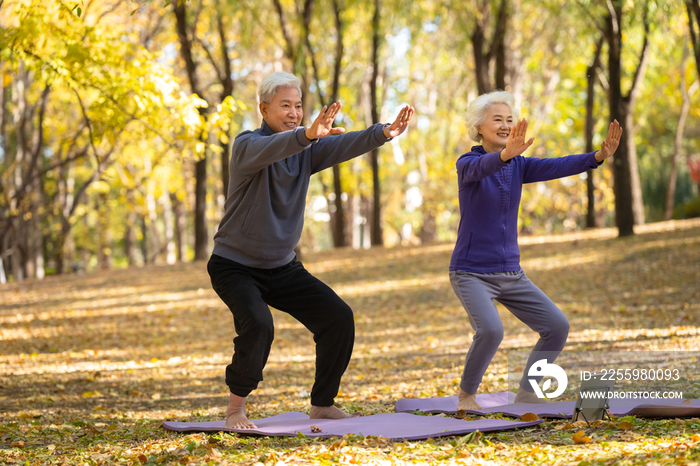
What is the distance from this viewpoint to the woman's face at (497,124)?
423 centimetres

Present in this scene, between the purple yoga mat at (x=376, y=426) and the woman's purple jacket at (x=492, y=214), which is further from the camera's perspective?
the woman's purple jacket at (x=492, y=214)

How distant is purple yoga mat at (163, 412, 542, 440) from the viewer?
3.77 metres

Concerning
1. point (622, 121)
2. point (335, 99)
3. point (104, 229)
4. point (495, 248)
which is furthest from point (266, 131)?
point (104, 229)

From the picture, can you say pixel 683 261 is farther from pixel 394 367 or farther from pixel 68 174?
pixel 68 174

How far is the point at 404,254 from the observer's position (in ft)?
54.8

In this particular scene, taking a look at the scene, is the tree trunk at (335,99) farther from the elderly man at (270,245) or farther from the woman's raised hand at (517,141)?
the woman's raised hand at (517,141)

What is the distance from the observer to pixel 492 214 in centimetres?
418

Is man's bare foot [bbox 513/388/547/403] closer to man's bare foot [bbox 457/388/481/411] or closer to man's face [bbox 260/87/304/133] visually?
man's bare foot [bbox 457/388/481/411]

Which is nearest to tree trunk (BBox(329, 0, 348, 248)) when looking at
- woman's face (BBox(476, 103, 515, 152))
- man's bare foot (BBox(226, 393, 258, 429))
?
woman's face (BBox(476, 103, 515, 152))

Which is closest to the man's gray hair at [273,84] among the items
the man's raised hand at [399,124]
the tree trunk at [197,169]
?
the man's raised hand at [399,124]

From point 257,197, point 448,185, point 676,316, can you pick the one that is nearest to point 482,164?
point 257,197

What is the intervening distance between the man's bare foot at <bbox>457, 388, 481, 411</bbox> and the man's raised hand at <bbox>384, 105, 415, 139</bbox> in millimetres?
1798

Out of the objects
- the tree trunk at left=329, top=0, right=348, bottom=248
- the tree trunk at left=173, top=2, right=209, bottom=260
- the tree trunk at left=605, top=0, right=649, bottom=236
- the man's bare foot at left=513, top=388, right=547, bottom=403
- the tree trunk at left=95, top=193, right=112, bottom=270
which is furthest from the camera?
the tree trunk at left=95, top=193, right=112, bottom=270

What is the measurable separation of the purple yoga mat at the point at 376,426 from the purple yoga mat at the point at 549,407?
237mm
